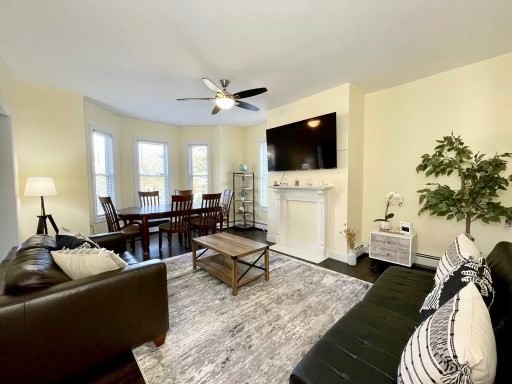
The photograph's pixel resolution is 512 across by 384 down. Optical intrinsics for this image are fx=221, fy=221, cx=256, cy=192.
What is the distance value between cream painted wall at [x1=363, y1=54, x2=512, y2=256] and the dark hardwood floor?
0.86m

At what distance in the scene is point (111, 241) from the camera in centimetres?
261

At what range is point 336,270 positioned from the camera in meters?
3.04

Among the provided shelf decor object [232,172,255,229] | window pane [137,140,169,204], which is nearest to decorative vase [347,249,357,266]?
shelf decor object [232,172,255,229]

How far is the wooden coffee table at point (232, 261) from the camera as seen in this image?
2408 millimetres

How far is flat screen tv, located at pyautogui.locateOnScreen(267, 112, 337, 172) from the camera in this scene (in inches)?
133

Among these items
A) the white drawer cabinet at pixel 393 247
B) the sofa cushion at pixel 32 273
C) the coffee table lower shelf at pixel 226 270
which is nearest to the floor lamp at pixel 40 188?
the sofa cushion at pixel 32 273

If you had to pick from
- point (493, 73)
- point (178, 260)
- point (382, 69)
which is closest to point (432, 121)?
point (493, 73)

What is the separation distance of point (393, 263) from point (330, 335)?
2.22m

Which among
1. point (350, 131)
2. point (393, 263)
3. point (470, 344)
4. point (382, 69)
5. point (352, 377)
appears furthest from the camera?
point (350, 131)

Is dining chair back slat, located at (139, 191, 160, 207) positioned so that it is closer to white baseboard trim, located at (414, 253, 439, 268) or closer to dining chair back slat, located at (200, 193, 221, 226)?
dining chair back slat, located at (200, 193, 221, 226)

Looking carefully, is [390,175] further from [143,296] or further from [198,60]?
[143,296]

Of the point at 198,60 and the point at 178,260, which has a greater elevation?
the point at 198,60

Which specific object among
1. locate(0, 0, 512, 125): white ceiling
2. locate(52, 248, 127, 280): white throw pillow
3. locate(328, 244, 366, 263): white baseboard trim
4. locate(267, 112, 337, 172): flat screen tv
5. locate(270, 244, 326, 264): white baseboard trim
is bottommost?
locate(270, 244, 326, 264): white baseboard trim

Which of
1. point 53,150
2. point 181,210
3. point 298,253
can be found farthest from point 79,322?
point 53,150
